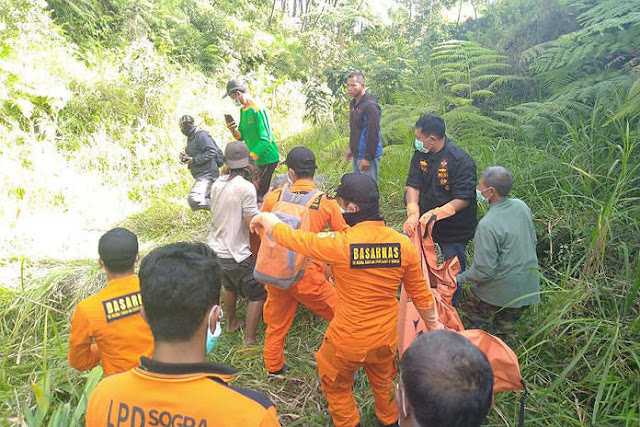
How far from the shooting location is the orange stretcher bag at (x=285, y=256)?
2.78m

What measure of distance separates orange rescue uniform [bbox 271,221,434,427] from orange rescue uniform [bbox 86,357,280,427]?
1115 mm

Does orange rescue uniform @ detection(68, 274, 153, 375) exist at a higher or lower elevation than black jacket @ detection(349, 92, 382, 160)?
lower

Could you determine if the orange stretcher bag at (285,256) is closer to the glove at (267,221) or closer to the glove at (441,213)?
the glove at (267,221)

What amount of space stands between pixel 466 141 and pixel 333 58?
6.37m

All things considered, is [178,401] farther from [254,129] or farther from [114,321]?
[254,129]

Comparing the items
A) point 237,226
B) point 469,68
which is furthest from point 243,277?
point 469,68

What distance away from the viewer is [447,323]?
8.71 feet

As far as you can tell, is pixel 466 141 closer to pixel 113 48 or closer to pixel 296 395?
pixel 296 395

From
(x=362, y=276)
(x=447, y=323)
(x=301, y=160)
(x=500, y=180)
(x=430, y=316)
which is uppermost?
(x=301, y=160)

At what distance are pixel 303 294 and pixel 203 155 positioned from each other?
2.79m

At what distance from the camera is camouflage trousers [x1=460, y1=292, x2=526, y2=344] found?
9.59 ft

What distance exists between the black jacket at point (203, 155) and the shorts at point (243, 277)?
6.63ft

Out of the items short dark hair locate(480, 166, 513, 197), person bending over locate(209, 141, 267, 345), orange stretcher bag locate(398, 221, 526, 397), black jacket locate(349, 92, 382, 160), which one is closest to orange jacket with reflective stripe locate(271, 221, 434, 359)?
orange stretcher bag locate(398, 221, 526, 397)

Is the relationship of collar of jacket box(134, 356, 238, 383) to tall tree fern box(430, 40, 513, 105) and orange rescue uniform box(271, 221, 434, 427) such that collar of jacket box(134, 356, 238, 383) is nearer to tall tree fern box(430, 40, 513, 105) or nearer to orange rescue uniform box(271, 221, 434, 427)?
orange rescue uniform box(271, 221, 434, 427)
